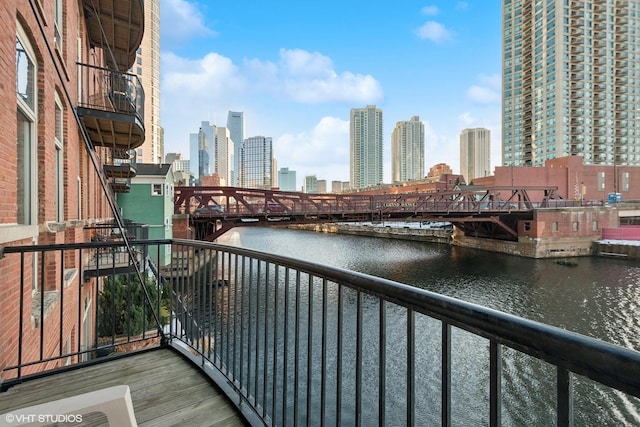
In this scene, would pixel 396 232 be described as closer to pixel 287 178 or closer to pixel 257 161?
pixel 257 161

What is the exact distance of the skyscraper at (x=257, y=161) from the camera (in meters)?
134

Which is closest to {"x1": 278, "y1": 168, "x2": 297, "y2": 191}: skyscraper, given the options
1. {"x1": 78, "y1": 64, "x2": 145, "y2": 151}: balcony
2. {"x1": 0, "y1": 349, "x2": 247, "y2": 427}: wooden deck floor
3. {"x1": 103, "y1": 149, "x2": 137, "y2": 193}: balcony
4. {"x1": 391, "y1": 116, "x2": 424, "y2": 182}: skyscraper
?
{"x1": 391, "y1": 116, "x2": 424, "y2": 182}: skyscraper

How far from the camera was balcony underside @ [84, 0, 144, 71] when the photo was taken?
26.0ft

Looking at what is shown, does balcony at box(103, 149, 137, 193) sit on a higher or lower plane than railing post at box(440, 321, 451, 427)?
higher

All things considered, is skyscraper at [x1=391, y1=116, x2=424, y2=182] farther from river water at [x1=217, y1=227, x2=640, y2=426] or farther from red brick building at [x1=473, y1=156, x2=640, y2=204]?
river water at [x1=217, y1=227, x2=640, y2=426]

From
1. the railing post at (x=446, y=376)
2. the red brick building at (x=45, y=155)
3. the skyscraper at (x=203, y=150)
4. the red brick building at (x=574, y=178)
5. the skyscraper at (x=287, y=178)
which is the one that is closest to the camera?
the railing post at (x=446, y=376)

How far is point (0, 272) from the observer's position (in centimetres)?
279

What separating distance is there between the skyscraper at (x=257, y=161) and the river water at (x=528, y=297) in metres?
98.6

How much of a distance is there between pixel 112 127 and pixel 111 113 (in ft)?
2.75

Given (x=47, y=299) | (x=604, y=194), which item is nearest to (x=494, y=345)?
(x=47, y=299)

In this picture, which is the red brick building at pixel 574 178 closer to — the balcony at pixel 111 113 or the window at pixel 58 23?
the balcony at pixel 111 113

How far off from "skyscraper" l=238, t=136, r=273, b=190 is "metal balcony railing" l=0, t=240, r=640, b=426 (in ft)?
408

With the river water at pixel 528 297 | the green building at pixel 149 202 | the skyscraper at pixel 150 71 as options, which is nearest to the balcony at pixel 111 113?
the river water at pixel 528 297

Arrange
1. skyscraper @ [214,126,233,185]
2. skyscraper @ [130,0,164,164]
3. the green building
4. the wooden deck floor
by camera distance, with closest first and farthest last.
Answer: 1. the wooden deck floor
2. the green building
3. skyscraper @ [130,0,164,164]
4. skyscraper @ [214,126,233,185]
